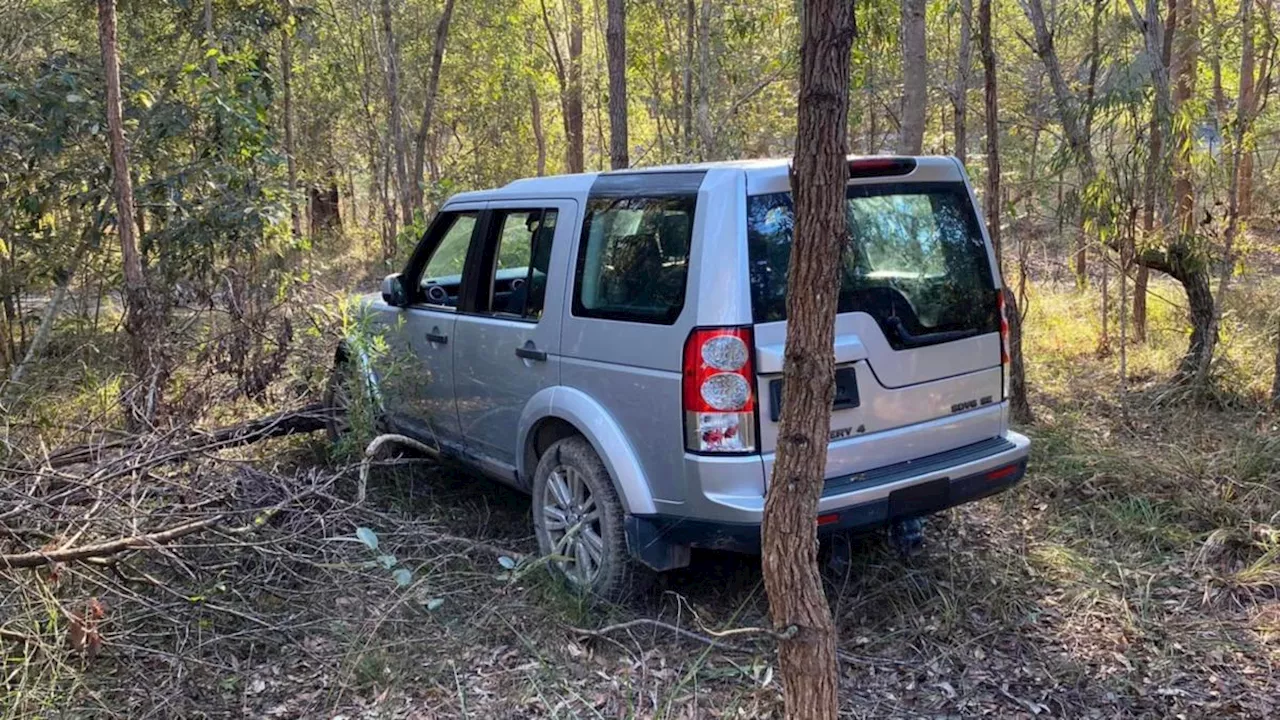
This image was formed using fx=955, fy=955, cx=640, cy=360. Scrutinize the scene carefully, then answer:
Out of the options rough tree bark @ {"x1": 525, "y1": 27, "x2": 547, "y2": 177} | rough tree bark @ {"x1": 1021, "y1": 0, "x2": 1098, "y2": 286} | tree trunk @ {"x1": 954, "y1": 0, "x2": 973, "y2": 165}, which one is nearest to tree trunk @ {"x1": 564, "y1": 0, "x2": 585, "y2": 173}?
rough tree bark @ {"x1": 525, "y1": 27, "x2": 547, "y2": 177}

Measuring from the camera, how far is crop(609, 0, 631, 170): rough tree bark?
796 centimetres

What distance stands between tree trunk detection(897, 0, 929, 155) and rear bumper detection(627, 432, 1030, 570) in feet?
11.1

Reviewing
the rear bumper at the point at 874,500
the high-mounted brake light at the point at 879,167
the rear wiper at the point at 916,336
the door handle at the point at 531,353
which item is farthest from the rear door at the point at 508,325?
the rear wiper at the point at 916,336

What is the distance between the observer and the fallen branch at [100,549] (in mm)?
3490

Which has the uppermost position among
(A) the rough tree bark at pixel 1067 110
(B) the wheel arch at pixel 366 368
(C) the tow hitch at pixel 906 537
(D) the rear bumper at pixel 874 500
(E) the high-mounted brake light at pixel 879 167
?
(A) the rough tree bark at pixel 1067 110

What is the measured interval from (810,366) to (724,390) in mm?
1081

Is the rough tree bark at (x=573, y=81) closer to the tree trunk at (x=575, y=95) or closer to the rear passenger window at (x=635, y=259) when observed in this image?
the tree trunk at (x=575, y=95)

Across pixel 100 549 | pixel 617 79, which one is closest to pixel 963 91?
pixel 617 79

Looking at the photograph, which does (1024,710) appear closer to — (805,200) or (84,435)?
(805,200)

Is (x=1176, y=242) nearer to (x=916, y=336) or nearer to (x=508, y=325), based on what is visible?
(x=916, y=336)

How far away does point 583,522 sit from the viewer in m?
3.94

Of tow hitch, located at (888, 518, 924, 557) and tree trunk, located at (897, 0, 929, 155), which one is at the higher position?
tree trunk, located at (897, 0, 929, 155)

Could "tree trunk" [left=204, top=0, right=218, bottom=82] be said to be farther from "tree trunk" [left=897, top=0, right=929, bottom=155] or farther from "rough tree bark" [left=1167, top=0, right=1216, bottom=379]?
"rough tree bark" [left=1167, top=0, right=1216, bottom=379]

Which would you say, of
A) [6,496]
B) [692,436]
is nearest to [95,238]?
[6,496]
